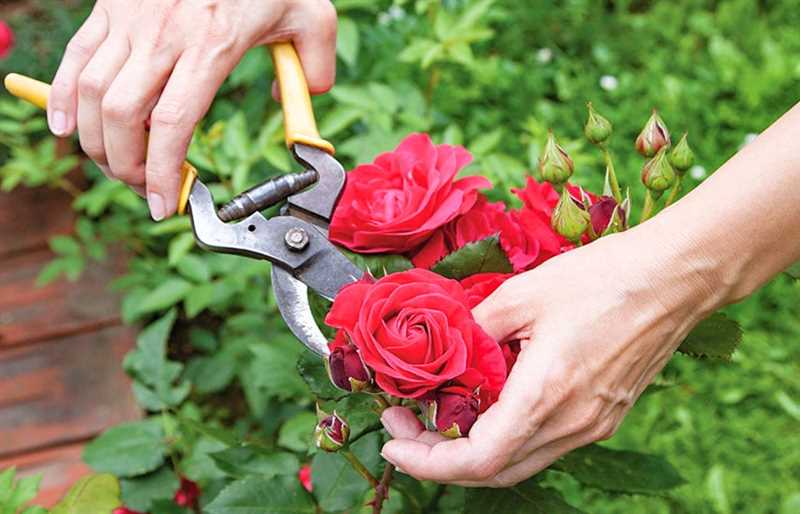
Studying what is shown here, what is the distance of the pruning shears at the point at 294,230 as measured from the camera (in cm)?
88

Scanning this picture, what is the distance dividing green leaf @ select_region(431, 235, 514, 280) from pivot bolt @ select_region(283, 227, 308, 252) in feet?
0.48

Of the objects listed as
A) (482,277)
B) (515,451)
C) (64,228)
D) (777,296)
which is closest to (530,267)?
(482,277)

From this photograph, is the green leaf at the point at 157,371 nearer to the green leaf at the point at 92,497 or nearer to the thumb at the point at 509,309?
the green leaf at the point at 92,497

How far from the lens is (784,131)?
71 cm

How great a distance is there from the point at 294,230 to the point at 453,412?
0.28m

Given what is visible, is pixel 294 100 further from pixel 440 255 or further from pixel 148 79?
pixel 440 255

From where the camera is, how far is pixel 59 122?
93 centimetres

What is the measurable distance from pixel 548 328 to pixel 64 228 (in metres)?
1.59

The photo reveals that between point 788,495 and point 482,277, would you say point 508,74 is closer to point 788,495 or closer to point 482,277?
point 788,495

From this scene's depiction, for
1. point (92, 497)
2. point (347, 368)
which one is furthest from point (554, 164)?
point (92, 497)

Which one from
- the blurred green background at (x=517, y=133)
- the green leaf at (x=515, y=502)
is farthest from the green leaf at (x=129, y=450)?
the green leaf at (x=515, y=502)

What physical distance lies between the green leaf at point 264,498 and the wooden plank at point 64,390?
0.86m

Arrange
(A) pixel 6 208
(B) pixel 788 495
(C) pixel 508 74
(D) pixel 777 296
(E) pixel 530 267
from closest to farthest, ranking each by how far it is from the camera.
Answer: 1. (E) pixel 530 267
2. (B) pixel 788 495
3. (D) pixel 777 296
4. (A) pixel 6 208
5. (C) pixel 508 74

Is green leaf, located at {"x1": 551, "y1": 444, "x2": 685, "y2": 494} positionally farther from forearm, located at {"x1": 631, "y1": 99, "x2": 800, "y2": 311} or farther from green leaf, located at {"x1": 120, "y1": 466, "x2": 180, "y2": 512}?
green leaf, located at {"x1": 120, "y1": 466, "x2": 180, "y2": 512}
